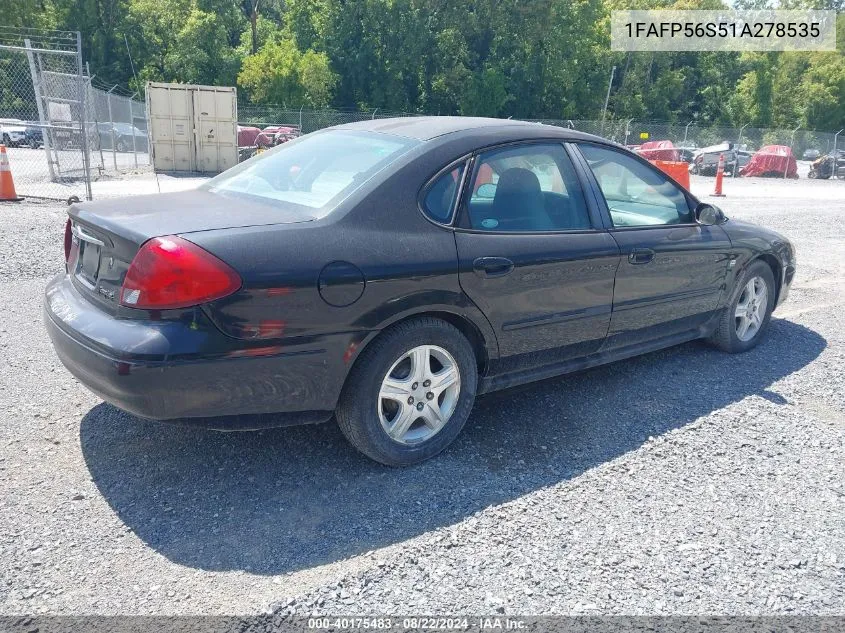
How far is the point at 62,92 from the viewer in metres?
14.2

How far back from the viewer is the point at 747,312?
511cm

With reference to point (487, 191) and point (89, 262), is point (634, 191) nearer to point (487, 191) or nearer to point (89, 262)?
point (487, 191)

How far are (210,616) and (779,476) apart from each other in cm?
270

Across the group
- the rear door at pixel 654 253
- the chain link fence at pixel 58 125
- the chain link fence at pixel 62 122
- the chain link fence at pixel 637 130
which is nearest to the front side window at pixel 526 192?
the rear door at pixel 654 253

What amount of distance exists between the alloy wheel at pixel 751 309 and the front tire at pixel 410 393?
2.57 meters

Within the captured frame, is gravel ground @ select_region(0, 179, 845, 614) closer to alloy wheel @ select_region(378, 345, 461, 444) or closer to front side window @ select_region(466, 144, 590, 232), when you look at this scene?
alloy wheel @ select_region(378, 345, 461, 444)

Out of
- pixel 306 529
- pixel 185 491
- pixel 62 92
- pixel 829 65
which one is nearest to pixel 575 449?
pixel 306 529

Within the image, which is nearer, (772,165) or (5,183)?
(5,183)

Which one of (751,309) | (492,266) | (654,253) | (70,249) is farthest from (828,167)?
(70,249)

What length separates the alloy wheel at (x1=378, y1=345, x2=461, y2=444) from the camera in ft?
10.6

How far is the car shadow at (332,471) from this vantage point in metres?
2.78

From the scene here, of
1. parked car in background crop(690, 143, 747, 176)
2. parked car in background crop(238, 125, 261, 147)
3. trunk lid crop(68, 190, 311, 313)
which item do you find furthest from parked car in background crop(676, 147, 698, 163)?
trunk lid crop(68, 190, 311, 313)

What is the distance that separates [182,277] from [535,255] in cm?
174

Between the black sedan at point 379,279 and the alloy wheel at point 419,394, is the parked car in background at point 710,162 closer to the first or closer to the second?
the black sedan at point 379,279
